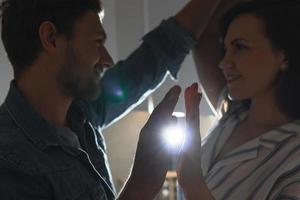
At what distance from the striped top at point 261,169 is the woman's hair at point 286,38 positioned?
0.18 ft

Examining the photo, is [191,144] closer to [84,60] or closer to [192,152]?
[192,152]

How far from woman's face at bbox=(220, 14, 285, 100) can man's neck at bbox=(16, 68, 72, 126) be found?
333 millimetres

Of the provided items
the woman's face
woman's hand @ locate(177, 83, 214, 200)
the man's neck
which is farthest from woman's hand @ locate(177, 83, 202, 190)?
the man's neck

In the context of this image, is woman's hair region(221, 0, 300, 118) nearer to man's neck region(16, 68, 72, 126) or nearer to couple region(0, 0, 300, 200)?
couple region(0, 0, 300, 200)

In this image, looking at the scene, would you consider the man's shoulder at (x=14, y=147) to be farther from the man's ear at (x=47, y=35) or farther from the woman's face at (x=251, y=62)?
the woman's face at (x=251, y=62)

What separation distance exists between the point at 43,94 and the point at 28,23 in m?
0.14

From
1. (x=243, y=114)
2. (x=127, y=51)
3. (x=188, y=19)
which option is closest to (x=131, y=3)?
(x=127, y=51)

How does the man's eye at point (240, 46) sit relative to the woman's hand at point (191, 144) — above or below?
above

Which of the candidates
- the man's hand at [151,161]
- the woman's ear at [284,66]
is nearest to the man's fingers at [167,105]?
the man's hand at [151,161]

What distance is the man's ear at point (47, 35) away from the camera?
1.05 meters

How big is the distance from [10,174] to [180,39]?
540 millimetres

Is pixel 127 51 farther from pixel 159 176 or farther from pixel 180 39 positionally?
pixel 159 176

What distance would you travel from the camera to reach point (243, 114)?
3.98ft

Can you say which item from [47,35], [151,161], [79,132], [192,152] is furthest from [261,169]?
[47,35]
